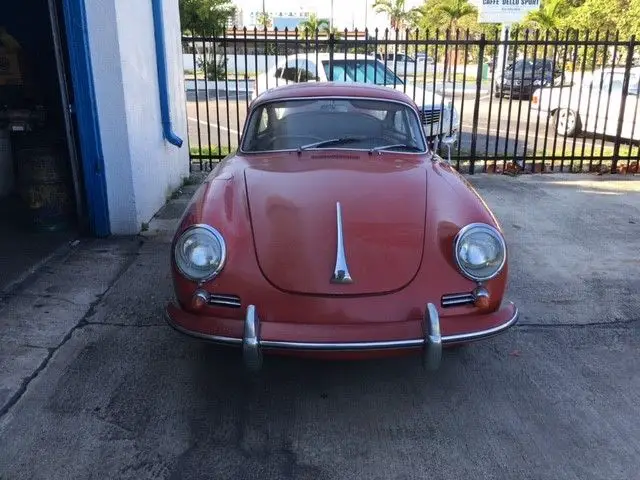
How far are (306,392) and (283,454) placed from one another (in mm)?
550

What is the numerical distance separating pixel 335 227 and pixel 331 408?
957mm

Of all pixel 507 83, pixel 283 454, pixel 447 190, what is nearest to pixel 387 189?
pixel 447 190

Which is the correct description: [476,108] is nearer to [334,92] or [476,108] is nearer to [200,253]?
[334,92]

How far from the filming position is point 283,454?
112 inches

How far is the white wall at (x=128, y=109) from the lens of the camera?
5457 mm

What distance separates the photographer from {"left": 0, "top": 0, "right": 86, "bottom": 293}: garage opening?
5453 mm

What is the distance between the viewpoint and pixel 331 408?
10.6ft

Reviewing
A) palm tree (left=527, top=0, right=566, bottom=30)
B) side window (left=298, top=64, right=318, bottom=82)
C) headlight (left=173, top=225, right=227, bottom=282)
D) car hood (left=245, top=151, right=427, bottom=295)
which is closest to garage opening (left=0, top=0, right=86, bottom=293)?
headlight (left=173, top=225, right=227, bottom=282)

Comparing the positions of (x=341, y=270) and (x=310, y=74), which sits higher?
(x=310, y=74)

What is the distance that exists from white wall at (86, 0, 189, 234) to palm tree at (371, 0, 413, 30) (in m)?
45.2

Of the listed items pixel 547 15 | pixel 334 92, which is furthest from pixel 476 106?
pixel 547 15

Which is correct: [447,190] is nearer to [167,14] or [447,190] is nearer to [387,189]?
[387,189]

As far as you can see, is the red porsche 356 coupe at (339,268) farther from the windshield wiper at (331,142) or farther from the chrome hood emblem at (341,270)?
the windshield wiper at (331,142)

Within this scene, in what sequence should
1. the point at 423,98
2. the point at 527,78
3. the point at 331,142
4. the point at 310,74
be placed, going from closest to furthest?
1. the point at 331,142
2. the point at 423,98
3. the point at 310,74
4. the point at 527,78
